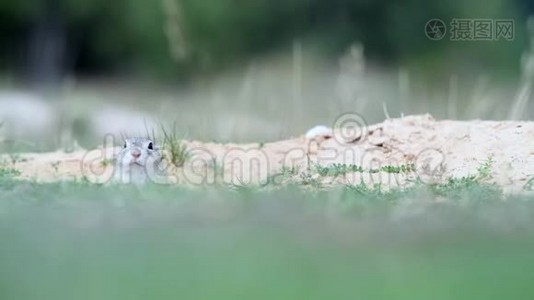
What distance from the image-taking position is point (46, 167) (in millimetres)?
3930

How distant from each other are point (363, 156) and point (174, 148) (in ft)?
2.38

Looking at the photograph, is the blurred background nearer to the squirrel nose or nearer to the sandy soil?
the sandy soil

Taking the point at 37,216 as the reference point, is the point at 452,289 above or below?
below

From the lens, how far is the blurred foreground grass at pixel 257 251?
9.62ft

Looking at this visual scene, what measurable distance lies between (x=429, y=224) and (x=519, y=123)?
1.03m

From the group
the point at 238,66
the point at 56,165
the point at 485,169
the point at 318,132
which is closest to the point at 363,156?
the point at 318,132

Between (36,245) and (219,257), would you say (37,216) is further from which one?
(219,257)

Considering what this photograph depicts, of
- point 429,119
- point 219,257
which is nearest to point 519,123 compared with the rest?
point 429,119

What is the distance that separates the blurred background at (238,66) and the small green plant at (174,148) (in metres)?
0.06

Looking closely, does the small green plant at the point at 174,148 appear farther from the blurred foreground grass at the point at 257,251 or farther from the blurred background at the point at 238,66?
the blurred foreground grass at the point at 257,251

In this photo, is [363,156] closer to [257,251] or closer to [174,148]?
[174,148]

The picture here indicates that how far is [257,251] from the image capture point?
2.99 meters

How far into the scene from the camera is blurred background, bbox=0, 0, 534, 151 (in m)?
4.11

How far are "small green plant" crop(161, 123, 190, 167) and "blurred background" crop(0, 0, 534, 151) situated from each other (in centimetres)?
6
